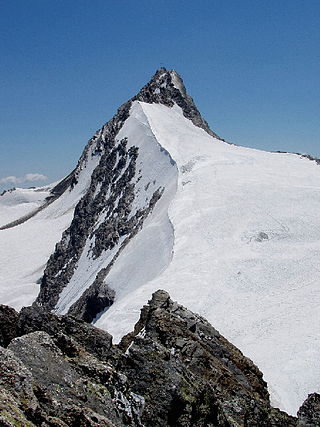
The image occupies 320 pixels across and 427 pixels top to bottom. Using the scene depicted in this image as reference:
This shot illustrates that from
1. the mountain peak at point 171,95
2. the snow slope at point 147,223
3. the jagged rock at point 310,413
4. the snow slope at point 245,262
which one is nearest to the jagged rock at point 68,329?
the jagged rock at point 310,413

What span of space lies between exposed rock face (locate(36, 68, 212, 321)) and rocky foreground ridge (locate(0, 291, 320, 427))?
25560 millimetres

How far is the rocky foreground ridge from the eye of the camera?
7594mm

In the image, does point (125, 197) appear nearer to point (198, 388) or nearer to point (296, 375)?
point (296, 375)

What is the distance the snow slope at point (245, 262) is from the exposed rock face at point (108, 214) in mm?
4534

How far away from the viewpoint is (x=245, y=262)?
37.2 metres

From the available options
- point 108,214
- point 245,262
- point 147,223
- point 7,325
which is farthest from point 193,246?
point 108,214

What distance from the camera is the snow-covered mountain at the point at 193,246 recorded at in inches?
1127

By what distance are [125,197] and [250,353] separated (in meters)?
44.9

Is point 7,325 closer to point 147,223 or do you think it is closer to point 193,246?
point 193,246

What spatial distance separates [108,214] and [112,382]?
6176 centimetres

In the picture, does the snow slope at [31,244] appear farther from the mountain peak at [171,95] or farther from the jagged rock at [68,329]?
the jagged rock at [68,329]

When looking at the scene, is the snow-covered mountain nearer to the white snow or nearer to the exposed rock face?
the exposed rock face

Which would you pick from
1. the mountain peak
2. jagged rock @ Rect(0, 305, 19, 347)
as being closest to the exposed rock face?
the mountain peak

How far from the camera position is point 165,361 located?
1121cm
